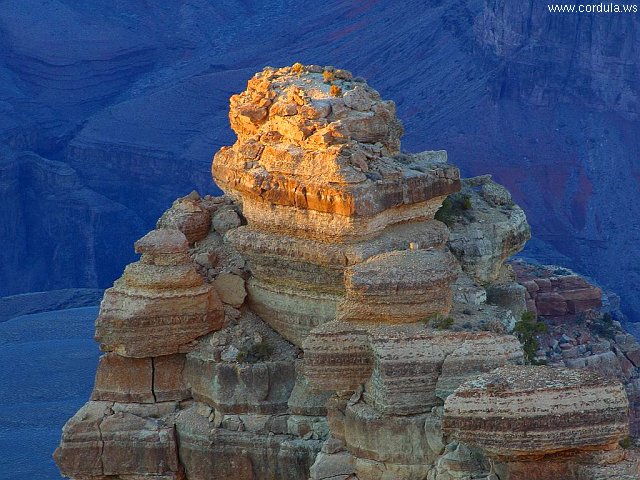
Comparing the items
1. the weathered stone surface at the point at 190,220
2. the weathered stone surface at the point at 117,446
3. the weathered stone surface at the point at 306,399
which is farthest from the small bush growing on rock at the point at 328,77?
the weathered stone surface at the point at 117,446

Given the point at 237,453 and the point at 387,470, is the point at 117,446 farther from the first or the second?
the point at 387,470

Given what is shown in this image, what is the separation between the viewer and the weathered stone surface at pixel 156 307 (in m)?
24.9

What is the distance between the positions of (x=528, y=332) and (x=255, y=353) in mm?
3836

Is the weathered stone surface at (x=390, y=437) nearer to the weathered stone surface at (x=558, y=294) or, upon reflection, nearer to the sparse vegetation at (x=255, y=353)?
the sparse vegetation at (x=255, y=353)

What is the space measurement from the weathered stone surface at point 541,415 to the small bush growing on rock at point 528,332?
4938 mm

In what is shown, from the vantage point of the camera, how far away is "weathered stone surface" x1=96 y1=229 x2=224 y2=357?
24875 millimetres

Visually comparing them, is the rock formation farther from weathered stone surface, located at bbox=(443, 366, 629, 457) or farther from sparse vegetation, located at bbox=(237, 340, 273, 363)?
weathered stone surface, located at bbox=(443, 366, 629, 457)

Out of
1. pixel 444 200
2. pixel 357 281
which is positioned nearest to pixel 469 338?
pixel 357 281

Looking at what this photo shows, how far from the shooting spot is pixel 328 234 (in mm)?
23766

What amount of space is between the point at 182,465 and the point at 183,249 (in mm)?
2919

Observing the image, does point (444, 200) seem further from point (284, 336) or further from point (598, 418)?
point (598, 418)

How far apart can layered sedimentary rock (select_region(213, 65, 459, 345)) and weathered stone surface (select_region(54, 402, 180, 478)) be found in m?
2.21

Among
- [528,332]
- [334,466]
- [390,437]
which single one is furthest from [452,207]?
[390,437]

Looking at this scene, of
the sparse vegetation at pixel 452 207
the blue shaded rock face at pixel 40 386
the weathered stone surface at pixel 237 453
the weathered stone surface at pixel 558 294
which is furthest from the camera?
the blue shaded rock face at pixel 40 386
